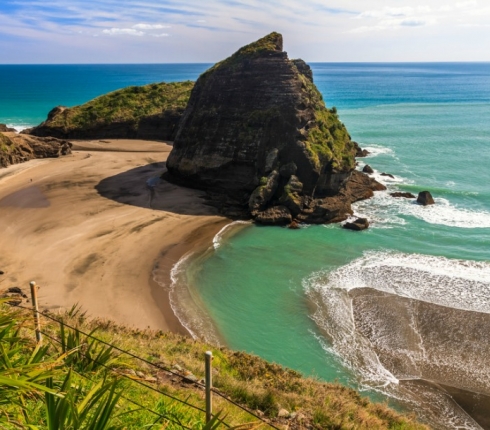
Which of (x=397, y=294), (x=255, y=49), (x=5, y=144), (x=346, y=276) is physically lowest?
(x=397, y=294)

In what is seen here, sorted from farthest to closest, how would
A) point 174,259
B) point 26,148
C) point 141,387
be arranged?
point 26,148
point 174,259
point 141,387

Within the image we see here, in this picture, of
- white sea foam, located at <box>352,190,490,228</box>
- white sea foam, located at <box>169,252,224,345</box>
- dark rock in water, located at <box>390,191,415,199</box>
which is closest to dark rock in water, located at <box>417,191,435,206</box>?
white sea foam, located at <box>352,190,490,228</box>

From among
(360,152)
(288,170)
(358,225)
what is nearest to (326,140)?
(288,170)

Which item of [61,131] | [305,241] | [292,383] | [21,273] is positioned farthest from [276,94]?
[61,131]

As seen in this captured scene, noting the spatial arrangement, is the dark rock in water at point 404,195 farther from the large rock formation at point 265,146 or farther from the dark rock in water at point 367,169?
the dark rock in water at point 367,169

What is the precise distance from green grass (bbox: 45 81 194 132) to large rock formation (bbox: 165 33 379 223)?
25.8m

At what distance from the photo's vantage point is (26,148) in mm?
47906

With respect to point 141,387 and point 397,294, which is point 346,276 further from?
point 141,387

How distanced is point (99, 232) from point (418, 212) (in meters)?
25.6

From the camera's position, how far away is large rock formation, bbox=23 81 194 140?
61.8 meters

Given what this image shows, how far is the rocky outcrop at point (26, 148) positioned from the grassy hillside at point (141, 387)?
122ft

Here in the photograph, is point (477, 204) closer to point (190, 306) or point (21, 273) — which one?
point (190, 306)

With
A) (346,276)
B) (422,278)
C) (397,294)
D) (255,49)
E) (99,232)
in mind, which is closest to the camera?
(397,294)

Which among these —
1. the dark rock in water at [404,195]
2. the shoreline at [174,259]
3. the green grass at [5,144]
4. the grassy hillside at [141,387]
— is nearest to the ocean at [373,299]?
the shoreline at [174,259]
